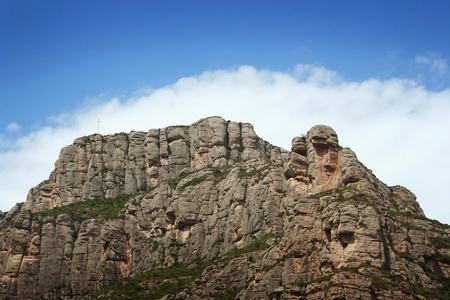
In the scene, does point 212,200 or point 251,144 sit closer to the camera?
point 212,200

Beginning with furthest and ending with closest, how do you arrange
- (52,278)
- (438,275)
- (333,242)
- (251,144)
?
(251,144)
(52,278)
(438,275)
(333,242)

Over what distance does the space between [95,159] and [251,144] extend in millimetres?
38366

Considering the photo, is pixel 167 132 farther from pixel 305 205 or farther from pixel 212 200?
pixel 305 205

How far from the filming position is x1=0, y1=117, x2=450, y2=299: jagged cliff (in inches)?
4382

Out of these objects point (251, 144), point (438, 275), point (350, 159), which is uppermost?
point (251, 144)

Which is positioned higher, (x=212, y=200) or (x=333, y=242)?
(x=212, y=200)

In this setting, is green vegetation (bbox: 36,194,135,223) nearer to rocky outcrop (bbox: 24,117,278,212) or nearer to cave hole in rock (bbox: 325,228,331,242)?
rocky outcrop (bbox: 24,117,278,212)

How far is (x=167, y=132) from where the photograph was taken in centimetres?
19638

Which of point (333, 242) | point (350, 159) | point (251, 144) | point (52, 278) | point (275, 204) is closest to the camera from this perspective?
point (333, 242)

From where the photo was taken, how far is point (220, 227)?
511 ft

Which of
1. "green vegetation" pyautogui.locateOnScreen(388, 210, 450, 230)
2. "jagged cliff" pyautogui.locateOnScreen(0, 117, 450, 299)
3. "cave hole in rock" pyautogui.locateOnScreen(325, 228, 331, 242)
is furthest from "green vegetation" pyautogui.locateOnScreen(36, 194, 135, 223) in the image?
"cave hole in rock" pyautogui.locateOnScreen(325, 228, 331, 242)

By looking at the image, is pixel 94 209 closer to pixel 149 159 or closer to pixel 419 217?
pixel 149 159

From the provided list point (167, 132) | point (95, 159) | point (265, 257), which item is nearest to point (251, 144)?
point (167, 132)

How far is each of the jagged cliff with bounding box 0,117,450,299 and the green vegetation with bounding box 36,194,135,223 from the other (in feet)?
1.38
